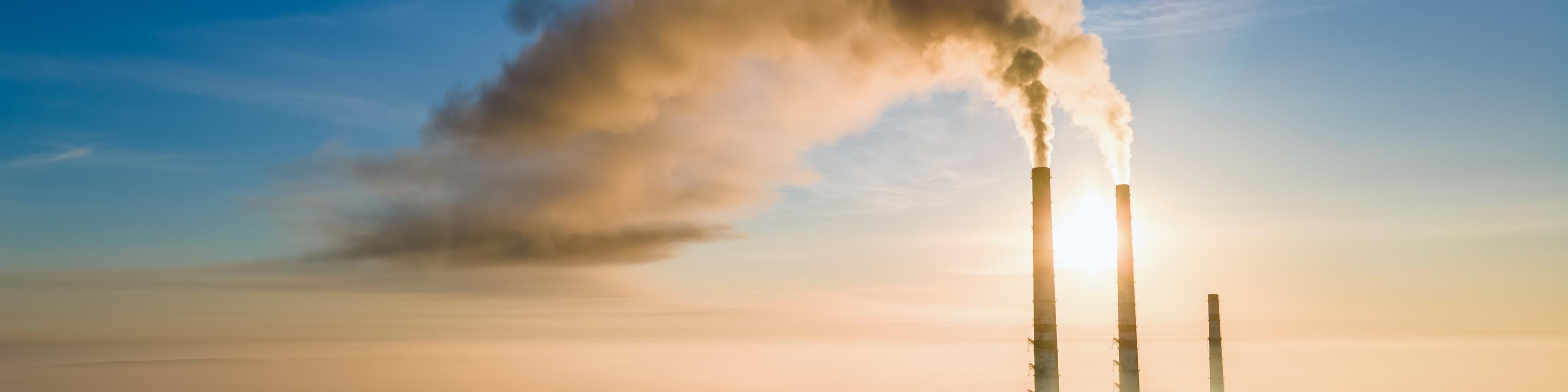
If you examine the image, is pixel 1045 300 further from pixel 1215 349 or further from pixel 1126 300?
pixel 1215 349

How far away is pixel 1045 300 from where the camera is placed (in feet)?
158

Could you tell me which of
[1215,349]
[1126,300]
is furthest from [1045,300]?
[1215,349]

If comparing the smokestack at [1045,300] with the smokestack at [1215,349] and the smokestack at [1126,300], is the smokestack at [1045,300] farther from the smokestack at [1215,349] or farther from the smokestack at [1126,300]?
the smokestack at [1215,349]

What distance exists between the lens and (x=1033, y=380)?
49.5 m

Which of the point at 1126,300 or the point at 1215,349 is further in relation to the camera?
the point at 1215,349

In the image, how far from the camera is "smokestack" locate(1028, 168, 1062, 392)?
48.2m

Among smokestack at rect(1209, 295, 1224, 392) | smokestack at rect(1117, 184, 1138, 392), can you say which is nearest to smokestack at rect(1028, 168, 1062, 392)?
smokestack at rect(1117, 184, 1138, 392)

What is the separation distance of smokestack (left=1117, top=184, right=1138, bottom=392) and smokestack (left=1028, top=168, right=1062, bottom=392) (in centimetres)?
503

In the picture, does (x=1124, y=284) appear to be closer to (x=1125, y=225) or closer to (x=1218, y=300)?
(x=1125, y=225)

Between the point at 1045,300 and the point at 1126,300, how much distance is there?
6.09 metres

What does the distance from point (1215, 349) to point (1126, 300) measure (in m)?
14.2

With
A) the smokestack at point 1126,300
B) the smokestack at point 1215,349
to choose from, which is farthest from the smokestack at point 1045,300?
the smokestack at point 1215,349

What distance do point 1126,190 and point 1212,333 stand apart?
15287 millimetres

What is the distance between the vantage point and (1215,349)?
208ft
